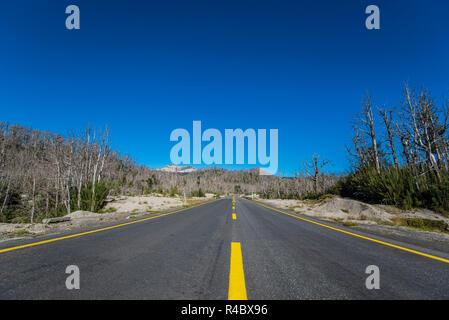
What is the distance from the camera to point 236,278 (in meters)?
2.28

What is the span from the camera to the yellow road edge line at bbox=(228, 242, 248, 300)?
6.12 feet

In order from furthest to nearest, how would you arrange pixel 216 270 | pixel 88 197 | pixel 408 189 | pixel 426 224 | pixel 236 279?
pixel 88 197 < pixel 408 189 < pixel 426 224 < pixel 216 270 < pixel 236 279

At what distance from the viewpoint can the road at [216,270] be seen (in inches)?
76.3

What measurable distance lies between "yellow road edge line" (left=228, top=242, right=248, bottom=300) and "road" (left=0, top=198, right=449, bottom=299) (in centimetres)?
1

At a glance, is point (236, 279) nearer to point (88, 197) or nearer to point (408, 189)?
point (408, 189)

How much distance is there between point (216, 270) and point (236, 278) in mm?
395

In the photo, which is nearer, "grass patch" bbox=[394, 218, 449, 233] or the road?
the road

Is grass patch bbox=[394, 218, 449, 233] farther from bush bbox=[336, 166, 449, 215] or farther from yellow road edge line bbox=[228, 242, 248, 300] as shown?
yellow road edge line bbox=[228, 242, 248, 300]

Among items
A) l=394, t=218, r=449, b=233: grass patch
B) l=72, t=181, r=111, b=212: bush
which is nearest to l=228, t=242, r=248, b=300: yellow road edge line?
l=394, t=218, r=449, b=233: grass patch

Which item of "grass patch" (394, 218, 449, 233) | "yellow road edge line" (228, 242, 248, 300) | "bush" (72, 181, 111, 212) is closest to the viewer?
"yellow road edge line" (228, 242, 248, 300)

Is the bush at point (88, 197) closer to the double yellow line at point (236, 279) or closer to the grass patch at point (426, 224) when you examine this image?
the double yellow line at point (236, 279)

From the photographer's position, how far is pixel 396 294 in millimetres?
1983

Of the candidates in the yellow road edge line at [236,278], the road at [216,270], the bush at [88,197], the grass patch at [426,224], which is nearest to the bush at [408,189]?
the grass patch at [426,224]

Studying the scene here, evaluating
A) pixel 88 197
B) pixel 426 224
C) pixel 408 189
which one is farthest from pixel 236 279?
pixel 88 197
